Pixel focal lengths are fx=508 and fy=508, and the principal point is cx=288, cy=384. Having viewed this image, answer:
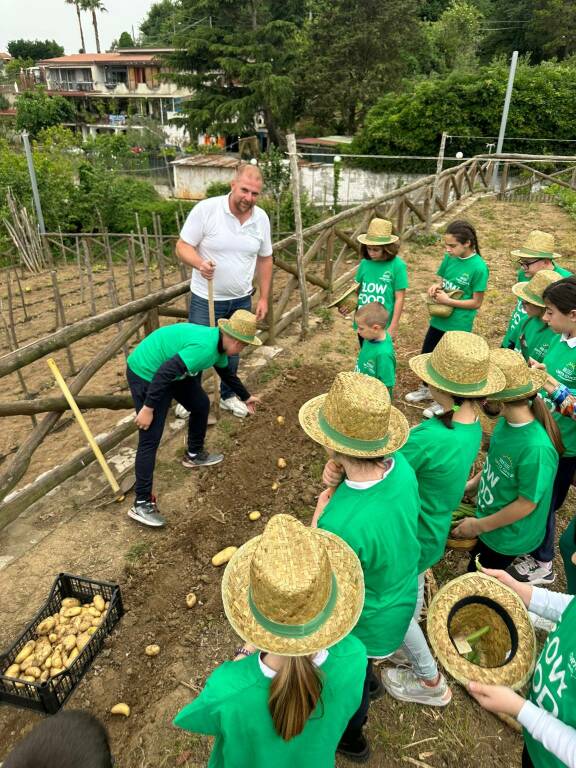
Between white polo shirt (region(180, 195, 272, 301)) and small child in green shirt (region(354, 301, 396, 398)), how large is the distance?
46.3 inches

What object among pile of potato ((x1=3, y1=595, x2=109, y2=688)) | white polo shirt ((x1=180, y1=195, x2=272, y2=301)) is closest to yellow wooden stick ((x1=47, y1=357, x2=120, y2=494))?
pile of potato ((x1=3, y1=595, x2=109, y2=688))

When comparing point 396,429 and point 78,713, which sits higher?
point 396,429

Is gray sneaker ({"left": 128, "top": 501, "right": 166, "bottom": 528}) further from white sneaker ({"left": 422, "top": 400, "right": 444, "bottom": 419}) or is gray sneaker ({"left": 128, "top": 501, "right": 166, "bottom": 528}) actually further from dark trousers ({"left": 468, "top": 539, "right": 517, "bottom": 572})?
white sneaker ({"left": 422, "top": 400, "right": 444, "bottom": 419})

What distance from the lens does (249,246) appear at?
4367mm

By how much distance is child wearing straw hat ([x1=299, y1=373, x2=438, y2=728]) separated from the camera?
1.84m

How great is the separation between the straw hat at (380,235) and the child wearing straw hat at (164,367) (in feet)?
5.12

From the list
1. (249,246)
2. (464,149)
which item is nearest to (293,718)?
(249,246)

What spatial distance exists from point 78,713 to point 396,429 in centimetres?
143

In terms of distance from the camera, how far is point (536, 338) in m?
3.71

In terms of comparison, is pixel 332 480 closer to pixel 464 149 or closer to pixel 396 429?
pixel 396 429

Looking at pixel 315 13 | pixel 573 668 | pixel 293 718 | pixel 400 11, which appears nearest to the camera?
pixel 293 718

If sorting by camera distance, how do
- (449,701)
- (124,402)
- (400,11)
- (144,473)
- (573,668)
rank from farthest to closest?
(400,11) < (124,402) < (144,473) < (449,701) < (573,668)

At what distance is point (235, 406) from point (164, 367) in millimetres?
1781

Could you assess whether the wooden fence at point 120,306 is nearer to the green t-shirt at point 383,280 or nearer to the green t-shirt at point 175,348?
the green t-shirt at point 175,348
